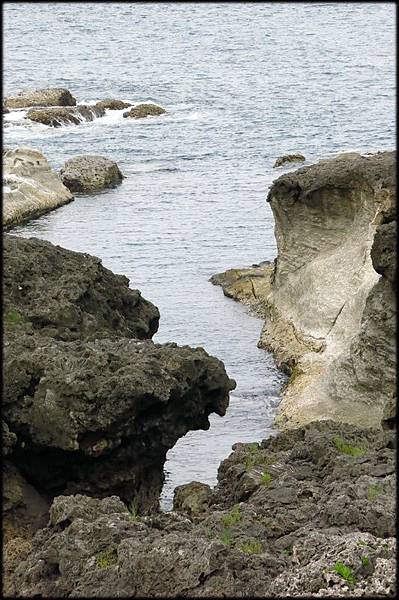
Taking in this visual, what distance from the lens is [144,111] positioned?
210 feet

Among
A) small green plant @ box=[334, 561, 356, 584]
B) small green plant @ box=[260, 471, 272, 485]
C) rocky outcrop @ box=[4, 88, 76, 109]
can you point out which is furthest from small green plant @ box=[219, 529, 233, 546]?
rocky outcrop @ box=[4, 88, 76, 109]

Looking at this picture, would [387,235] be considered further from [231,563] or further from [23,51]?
[23,51]

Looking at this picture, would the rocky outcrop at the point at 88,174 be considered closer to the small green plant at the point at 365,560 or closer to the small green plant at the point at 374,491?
the small green plant at the point at 374,491

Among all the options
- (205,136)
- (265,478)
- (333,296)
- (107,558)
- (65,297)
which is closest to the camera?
(107,558)

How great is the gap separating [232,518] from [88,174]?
37524mm

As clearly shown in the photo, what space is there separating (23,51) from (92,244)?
6620 cm

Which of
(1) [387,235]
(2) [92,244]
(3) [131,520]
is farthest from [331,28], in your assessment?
(3) [131,520]

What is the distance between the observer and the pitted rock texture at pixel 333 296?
20500 mm

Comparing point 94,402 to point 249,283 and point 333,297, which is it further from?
point 249,283

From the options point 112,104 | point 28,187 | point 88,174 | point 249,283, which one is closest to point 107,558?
point 249,283

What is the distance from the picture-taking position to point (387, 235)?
1653cm

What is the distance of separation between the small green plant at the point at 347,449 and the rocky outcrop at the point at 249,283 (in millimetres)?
16930

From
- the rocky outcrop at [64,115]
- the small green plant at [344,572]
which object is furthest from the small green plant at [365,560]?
the rocky outcrop at [64,115]

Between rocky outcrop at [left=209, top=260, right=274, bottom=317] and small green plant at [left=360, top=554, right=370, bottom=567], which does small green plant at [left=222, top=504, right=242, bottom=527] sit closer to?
small green plant at [left=360, top=554, right=370, bottom=567]
